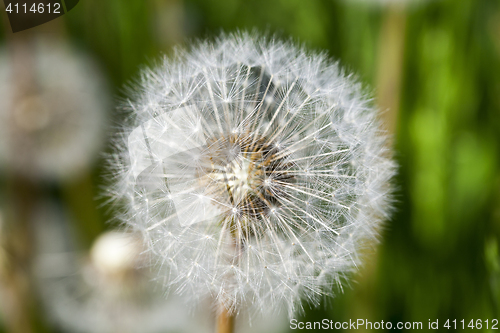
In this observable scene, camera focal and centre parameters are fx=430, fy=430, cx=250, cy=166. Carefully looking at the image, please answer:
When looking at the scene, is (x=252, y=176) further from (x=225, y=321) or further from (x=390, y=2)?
(x=390, y=2)

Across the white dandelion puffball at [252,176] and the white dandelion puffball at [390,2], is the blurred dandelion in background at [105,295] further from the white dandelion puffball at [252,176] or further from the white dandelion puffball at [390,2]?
the white dandelion puffball at [390,2]

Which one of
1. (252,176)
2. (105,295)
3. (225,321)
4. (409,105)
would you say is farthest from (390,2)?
(105,295)

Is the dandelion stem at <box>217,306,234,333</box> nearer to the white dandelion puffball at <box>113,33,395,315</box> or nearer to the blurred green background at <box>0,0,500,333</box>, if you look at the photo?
the white dandelion puffball at <box>113,33,395,315</box>

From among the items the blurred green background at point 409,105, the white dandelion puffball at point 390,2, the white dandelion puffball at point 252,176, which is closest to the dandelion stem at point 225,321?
the white dandelion puffball at point 252,176

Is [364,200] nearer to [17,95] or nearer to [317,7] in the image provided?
[317,7]

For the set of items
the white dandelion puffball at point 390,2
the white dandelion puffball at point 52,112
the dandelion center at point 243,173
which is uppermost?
the white dandelion puffball at point 390,2

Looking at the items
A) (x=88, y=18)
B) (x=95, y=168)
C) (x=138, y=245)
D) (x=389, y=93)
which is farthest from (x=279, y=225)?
(x=88, y=18)
